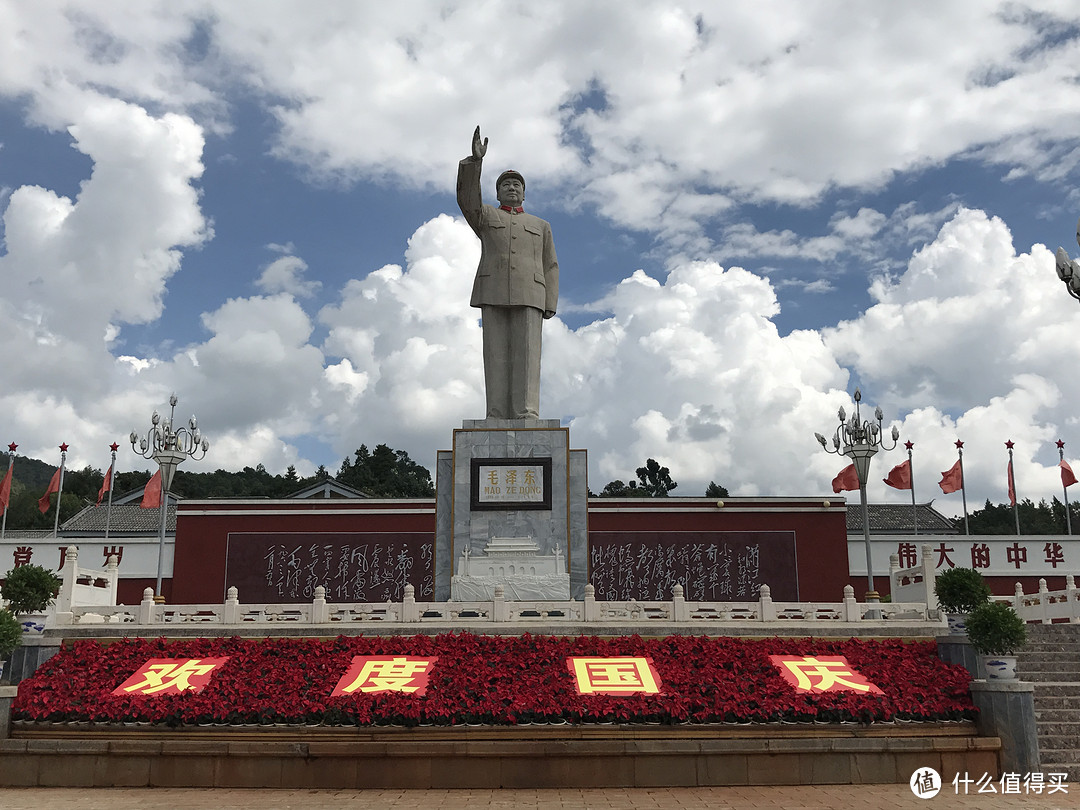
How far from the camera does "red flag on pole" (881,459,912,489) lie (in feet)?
62.8

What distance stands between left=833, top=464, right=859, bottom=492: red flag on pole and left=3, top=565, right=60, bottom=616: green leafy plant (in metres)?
14.1

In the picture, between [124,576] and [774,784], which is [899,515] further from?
[124,576]

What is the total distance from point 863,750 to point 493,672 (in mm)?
3385

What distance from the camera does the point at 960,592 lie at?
9.20m

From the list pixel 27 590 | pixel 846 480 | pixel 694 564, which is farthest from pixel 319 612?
pixel 846 480

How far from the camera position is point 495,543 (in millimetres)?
12211

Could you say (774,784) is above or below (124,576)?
below

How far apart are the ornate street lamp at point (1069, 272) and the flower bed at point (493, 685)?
383 cm

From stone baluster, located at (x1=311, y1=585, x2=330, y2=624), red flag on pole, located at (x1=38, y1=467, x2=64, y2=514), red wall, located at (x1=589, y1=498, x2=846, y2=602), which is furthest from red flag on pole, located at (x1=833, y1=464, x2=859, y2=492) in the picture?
red flag on pole, located at (x1=38, y1=467, x2=64, y2=514)

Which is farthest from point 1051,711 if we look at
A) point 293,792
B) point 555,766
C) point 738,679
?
point 293,792

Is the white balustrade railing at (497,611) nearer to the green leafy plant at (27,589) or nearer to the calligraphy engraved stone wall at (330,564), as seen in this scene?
the green leafy plant at (27,589)

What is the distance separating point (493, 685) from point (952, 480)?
1481 cm

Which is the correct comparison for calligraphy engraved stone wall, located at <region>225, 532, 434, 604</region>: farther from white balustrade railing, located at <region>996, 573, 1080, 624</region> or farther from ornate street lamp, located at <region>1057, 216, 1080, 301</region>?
ornate street lamp, located at <region>1057, 216, 1080, 301</region>

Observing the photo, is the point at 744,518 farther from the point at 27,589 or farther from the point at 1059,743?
the point at 27,589
